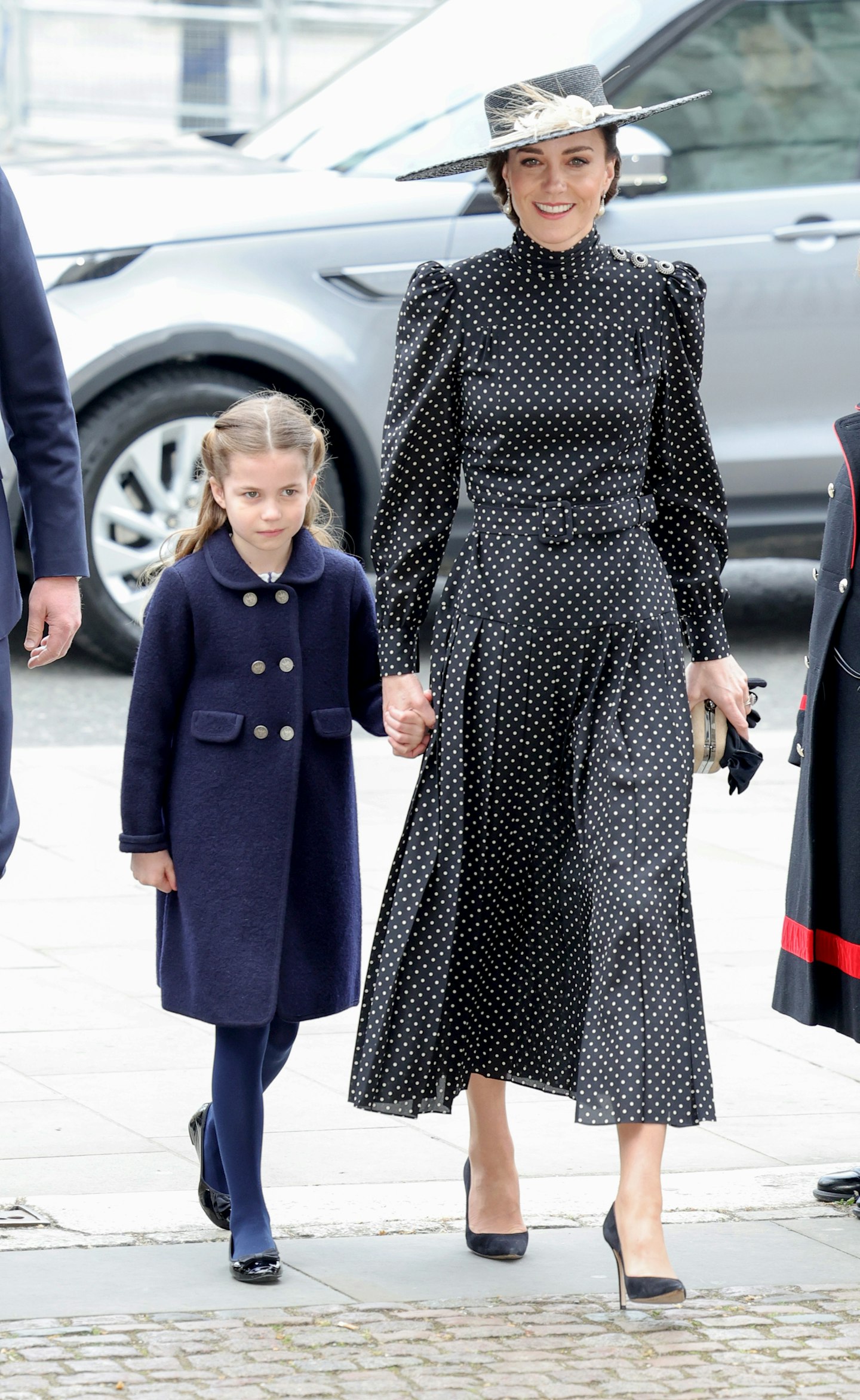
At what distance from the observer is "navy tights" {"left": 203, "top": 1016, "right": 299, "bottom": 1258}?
12.6 ft

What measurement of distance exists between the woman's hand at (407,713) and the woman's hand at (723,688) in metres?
0.43

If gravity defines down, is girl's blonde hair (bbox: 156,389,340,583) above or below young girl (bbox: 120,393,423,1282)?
above

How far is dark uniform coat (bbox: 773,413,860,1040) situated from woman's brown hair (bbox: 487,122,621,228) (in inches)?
25.6

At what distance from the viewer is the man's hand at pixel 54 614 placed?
4008 millimetres

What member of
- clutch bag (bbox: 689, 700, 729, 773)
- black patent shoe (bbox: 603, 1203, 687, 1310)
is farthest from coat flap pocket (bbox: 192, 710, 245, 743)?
black patent shoe (bbox: 603, 1203, 687, 1310)

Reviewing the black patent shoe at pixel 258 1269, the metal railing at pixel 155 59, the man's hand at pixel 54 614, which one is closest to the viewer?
the black patent shoe at pixel 258 1269

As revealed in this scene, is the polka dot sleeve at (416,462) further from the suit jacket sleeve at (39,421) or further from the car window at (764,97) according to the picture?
the car window at (764,97)

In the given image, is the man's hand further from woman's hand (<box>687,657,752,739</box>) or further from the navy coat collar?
woman's hand (<box>687,657,752,739</box>)

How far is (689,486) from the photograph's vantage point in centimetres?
402

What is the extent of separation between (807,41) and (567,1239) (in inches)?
229

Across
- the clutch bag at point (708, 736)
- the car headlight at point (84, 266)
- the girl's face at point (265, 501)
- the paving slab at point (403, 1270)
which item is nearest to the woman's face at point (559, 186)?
the girl's face at point (265, 501)

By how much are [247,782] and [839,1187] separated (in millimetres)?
1300

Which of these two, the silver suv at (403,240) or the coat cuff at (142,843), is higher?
the silver suv at (403,240)

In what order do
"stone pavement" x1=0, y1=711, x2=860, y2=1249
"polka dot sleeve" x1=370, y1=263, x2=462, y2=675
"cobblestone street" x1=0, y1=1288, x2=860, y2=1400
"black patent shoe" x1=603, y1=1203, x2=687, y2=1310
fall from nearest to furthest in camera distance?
"cobblestone street" x1=0, y1=1288, x2=860, y2=1400 < "black patent shoe" x1=603, y1=1203, x2=687, y2=1310 < "polka dot sleeve" x1=370, y1=263, x2=462, y2=675 < "stone pavement" x1=0, y1=711, x2=860, y2=1249
